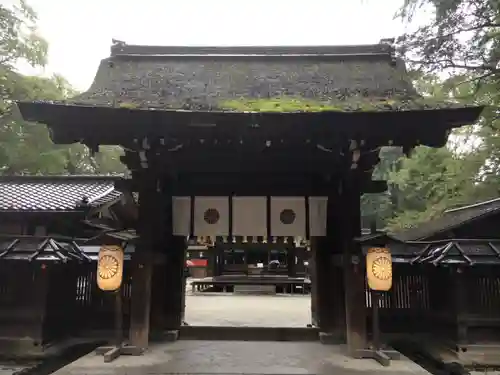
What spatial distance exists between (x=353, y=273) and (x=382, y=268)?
0.46m

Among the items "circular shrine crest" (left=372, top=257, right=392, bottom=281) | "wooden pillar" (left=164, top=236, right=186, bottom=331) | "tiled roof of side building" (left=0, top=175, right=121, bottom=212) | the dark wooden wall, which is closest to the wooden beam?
"wooden pillar" (left=164, top=236, right=186, bottom=331)

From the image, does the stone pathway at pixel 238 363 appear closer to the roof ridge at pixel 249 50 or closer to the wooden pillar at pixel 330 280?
the wooden pillar at pixel 330 280

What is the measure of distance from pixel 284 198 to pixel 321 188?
2.38ft

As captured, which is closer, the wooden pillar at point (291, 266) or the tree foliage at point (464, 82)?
the tree foliage at point (464, 82)

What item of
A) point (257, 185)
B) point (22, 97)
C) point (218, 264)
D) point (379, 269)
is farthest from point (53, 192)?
point (218, 264)

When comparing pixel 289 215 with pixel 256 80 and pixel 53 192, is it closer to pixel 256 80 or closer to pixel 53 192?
pixel 256 80

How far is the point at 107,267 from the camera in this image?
249 inches

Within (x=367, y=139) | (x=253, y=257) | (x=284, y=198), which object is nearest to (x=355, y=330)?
(x=284, y=198)

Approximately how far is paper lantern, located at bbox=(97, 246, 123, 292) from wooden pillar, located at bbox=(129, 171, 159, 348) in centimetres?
29

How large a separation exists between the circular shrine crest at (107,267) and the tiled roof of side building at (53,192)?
176 inches

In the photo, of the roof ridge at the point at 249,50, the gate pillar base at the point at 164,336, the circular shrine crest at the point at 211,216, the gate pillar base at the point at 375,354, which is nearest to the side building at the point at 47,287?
the gate pillar base at the point at 164,336

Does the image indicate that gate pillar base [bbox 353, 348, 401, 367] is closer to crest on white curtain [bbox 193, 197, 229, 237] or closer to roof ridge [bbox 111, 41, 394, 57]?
crest on white curtain [bbox 193, 197, 229, 237]

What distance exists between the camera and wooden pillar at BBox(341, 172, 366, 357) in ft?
20.9

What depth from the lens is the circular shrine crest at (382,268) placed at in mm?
6238
